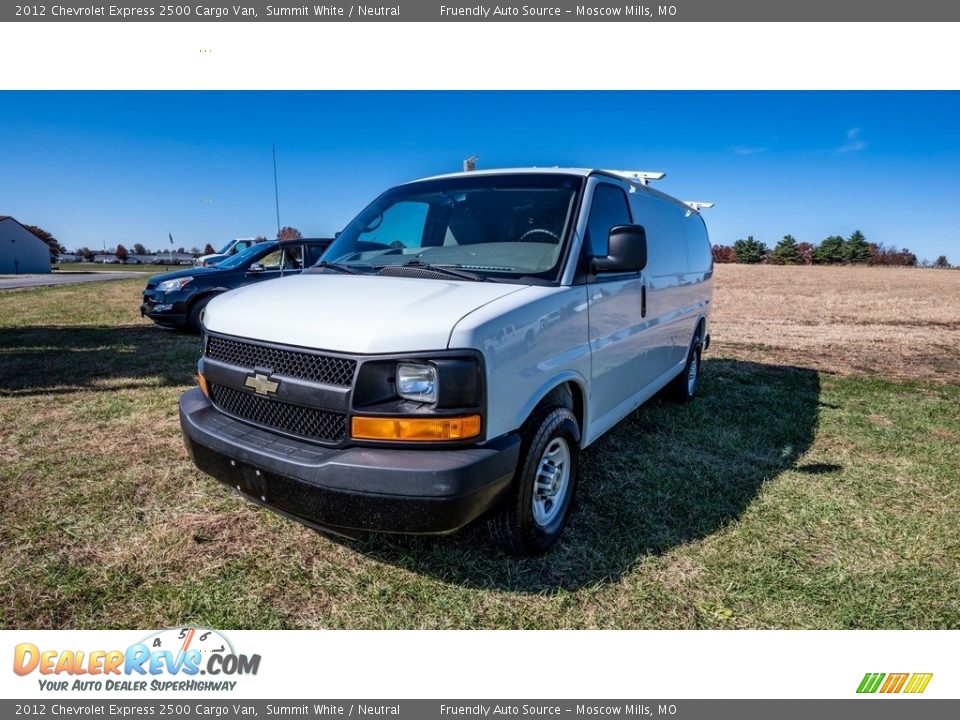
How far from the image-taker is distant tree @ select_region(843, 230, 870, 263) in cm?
6125

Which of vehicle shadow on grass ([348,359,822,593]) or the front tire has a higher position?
the front tire

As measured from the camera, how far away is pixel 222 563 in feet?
8.80

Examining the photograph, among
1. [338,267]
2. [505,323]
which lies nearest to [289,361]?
[505,323]

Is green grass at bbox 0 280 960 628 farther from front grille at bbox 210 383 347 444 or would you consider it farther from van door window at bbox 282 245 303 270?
van door window at bbox 282 245 303 270

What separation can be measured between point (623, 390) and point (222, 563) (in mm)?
2700

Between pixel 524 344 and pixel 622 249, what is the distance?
942 millimetres

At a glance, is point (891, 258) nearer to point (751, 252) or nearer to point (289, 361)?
point (751, 252)

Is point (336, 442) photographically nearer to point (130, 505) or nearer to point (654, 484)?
point (130, 505)

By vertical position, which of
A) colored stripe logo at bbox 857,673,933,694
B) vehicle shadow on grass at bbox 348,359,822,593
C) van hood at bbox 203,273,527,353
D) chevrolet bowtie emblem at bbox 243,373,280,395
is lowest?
colored stripe logo at bbox 857,673,933,694

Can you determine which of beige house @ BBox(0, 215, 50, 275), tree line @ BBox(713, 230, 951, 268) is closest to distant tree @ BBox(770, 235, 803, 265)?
tree line @ BBox(713, 230, 951, 268)

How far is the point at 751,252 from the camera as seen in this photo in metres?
59.3

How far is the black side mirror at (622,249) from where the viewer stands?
2877 mm

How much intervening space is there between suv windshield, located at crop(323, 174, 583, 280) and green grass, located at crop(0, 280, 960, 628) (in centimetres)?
160

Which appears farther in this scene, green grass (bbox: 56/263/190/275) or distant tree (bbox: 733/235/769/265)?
distant tree (bbox: 733/235/769/265)
